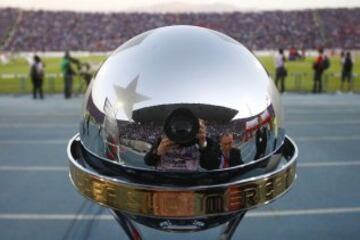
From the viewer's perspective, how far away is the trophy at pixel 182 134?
111 cm

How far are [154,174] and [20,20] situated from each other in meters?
56.9

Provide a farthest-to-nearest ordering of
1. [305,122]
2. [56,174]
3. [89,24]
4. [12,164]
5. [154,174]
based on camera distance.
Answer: [89,24] → [305,122] → [12,164] → [56,174] → [154,174]

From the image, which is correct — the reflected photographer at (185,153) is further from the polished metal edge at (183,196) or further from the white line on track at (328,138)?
the white line on track at (328,138)

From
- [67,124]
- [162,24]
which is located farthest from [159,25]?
[67,124]

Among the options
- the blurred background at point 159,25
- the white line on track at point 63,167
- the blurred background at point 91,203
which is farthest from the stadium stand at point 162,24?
the white line on track at point 63,167

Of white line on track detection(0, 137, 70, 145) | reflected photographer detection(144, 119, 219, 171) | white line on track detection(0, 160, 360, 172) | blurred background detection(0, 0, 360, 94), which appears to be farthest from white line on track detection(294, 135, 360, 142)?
blurred background detection(0, 0, 360, 94)

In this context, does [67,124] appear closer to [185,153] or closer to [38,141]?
[38,141]

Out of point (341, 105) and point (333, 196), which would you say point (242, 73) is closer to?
point (333, 196)

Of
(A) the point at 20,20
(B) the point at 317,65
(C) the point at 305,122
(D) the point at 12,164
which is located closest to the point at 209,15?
(A) the point at 20,20

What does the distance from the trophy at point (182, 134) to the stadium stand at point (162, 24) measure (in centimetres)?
4343

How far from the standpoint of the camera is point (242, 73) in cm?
121

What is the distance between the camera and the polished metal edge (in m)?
1.12

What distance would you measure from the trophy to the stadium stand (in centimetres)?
4343

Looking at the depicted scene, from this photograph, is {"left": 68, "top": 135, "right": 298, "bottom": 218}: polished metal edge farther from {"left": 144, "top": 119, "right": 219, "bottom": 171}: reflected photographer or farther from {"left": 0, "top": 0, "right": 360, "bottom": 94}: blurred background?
{"left": 0, "top": 0, "right": 360, "bottom": 94}: blurred background
